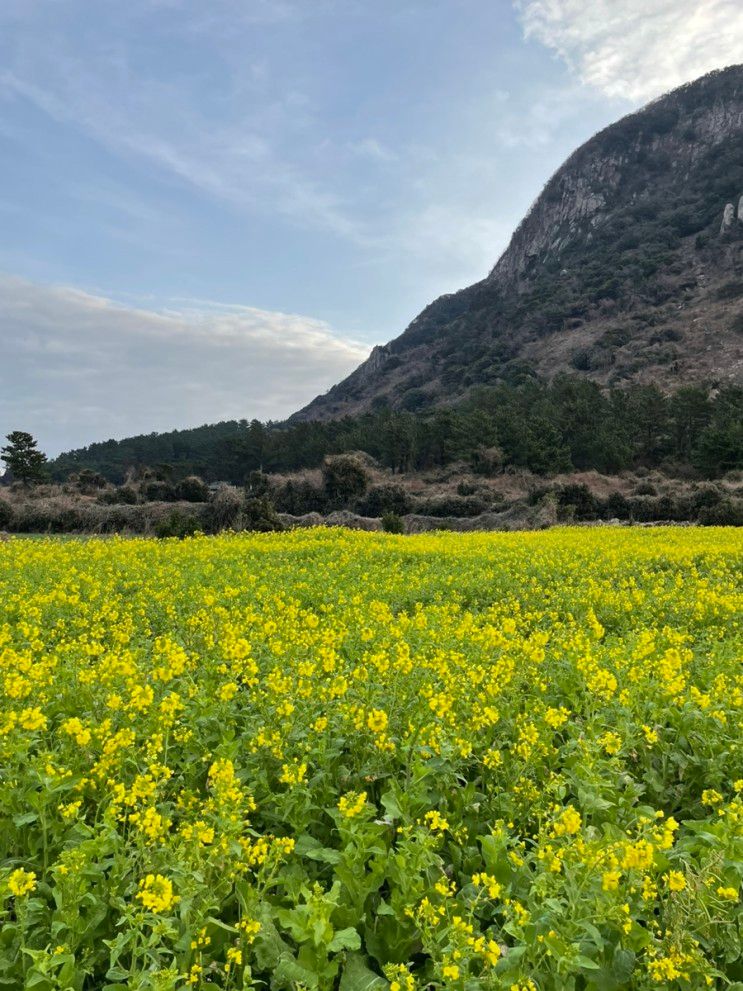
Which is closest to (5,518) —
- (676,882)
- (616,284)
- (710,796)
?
(710,796)

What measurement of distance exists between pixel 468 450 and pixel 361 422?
24.2 metres

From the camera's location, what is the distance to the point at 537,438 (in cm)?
5131

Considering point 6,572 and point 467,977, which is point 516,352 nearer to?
point 6,572

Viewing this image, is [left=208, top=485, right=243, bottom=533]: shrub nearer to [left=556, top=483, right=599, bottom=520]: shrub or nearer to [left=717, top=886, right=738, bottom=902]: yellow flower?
[left=556, top=483, right=599, bottom=520]: shrub

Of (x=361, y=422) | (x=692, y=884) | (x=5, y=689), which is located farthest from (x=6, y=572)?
(x=361, y=422)

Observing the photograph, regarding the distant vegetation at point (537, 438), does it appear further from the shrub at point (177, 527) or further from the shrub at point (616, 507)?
the shrub at point (177, 527)

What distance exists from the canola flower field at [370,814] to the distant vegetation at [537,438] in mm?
44698

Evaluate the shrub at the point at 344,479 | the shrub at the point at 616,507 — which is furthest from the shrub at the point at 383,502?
the shrub at the point at 616,507

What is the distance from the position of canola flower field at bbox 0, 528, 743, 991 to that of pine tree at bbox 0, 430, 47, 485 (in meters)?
→ 43.6

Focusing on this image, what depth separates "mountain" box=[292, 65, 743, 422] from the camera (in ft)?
281

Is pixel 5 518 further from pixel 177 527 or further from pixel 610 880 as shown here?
pixel 610 880

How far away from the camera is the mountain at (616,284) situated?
85750mm

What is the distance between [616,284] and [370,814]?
11448 centimetres

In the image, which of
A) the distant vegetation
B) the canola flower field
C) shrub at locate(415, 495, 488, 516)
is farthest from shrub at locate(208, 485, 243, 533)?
the canola flower field
